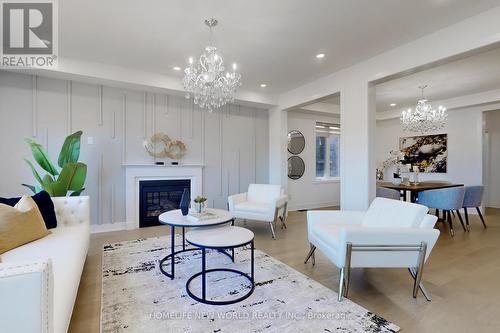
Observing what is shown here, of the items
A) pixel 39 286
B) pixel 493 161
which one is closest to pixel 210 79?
pixel 39 286

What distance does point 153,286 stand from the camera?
238 centimetres

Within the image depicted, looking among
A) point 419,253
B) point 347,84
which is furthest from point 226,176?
point 419,253

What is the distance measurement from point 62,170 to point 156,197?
1668mm

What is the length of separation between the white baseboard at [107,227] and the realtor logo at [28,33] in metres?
2.55

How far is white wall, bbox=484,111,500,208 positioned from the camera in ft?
21.3

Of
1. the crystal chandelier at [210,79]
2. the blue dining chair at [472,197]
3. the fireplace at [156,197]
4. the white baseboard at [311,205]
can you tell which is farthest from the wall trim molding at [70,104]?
the blue dining chair at [472,197]

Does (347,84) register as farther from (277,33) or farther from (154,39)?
(154,39)

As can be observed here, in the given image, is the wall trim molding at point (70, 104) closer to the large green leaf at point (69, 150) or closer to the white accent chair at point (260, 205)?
the large green leaf at point (69, 150)

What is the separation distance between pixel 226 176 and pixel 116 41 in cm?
315

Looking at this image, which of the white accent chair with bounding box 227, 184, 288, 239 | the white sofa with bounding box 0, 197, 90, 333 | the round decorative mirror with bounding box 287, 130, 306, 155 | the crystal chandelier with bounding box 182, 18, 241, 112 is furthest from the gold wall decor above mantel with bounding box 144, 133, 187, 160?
the round decorative mirror with bounding box 287, 130, 306, 155

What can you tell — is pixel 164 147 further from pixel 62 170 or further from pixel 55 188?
pixel 55 188

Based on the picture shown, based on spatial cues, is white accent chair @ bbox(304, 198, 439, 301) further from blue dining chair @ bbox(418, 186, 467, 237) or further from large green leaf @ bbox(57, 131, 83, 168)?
large green leaf @ bbox(57, 131, 83, 168)

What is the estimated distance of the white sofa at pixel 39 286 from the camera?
0.96m

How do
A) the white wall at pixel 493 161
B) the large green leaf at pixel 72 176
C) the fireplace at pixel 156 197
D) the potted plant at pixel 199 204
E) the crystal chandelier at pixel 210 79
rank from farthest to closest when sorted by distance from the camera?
the white wall at pixel 493 161 → the fireplace at pixel 156 197 → the large green leaf at pixel 72 176 → the potted plant at pixel 199 204 → the crystal chandelier at pixel 210 79
